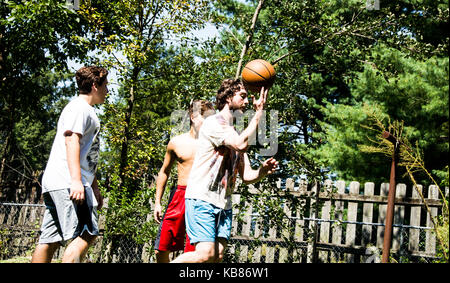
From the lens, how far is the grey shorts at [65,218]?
2348 mm

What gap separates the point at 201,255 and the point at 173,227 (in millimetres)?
1211

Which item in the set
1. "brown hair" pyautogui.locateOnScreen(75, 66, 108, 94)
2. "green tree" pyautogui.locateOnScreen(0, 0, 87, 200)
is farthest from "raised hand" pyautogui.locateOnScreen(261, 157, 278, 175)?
"green tree" pyautogui.locateOnScreen(0, 0, 87, 200)

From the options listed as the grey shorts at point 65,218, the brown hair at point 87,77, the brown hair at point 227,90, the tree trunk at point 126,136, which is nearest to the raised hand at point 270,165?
the brown hair at point 227,90

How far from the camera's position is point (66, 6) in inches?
232

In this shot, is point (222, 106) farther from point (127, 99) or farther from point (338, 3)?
point (338, 3)

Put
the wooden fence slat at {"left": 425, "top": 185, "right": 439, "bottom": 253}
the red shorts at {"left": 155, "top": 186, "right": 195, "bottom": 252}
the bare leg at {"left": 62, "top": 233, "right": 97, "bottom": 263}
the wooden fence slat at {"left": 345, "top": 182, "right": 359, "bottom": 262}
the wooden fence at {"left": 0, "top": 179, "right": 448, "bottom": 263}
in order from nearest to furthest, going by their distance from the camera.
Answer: the bare leg at {"left": 62, "top": 233, "right": 97, "bottom": 263} < the red shorts at {"left": 155, "top": 186, "right": 195, "bottom": 252} < the wooden fence at {"left": 0, "top": 179, "right": 448, "bottom": 263} < the wooden fence slat at {"left": 425, "top": 185, "right": 439, "bottom": 253} < the wooden fence slat at {"left": 345, "top": 182, "right": 359, "bottom": 262}

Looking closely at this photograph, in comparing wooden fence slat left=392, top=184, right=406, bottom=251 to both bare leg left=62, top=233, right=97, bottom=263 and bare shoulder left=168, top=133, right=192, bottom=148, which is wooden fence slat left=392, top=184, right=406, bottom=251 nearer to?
bare shoulder left=168, top=133, right=192, bottom=148

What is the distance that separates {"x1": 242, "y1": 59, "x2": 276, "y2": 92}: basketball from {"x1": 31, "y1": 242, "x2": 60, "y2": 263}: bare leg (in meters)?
2.19

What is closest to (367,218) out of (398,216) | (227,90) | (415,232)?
(398,216)

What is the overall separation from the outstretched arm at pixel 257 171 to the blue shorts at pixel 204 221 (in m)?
0.34

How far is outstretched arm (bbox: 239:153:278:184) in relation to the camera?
2.67m

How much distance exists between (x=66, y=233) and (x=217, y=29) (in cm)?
423

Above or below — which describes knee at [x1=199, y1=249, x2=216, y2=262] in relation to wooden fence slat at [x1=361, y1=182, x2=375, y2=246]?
below
